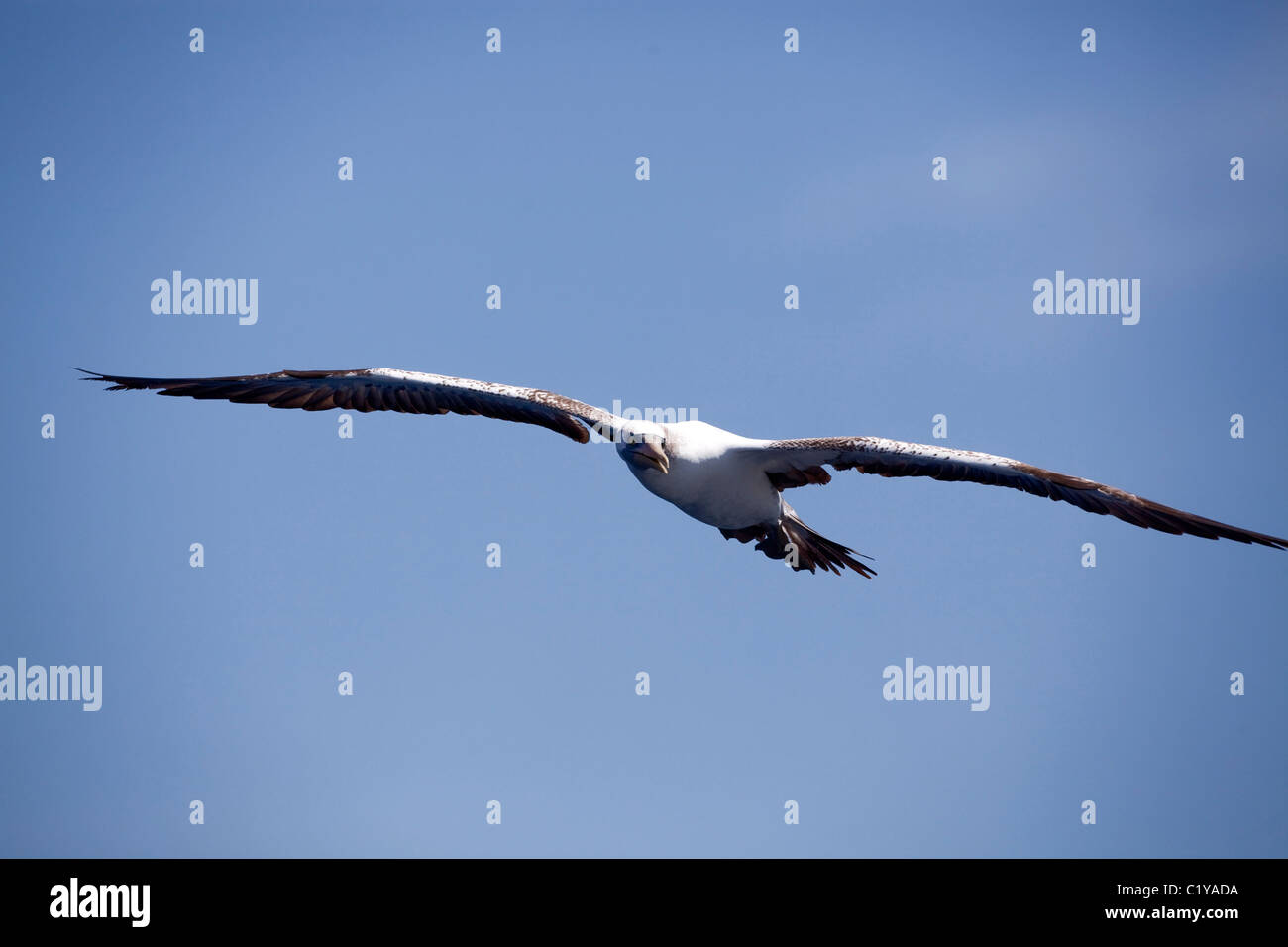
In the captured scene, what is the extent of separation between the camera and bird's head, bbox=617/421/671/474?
15953mm

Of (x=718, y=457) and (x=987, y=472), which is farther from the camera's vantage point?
(x=718, y=457)

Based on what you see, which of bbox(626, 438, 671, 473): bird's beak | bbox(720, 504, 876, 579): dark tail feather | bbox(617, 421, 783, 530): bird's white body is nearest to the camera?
bbox(626, 438, 671, 473): bird's beak

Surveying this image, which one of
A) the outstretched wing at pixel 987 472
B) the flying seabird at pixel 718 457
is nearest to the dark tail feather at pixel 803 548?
the flying seabird at pixel 718 457

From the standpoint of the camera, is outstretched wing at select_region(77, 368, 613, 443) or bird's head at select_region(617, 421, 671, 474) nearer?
bird's head at select_region(617, 421, 671, 474)

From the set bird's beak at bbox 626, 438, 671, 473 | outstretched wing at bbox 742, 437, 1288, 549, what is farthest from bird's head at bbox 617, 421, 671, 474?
outstretched wing at bbox 742, 437, 1288, 549

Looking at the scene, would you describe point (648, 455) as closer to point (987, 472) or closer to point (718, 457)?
point (718, 457)

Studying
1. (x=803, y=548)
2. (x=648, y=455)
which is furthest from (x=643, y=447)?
(x=803, y=548)

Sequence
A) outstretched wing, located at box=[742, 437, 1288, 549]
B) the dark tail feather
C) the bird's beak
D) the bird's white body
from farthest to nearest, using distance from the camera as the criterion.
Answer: the dark tail feather < the bird's white body < the bird's beak < outstretched wing, located at box=[742, 437, 1288, 549]

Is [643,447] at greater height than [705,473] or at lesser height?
greater

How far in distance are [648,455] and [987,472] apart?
4224 mm

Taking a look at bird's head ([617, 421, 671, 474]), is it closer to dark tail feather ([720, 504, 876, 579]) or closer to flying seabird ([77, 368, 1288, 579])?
flying seabird ([77, 368, 1288, 579])

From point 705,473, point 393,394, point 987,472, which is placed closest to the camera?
point 987,472

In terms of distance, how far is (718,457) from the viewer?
1672 centimetres

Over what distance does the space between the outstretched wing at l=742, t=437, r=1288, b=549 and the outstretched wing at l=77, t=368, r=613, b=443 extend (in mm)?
2914
